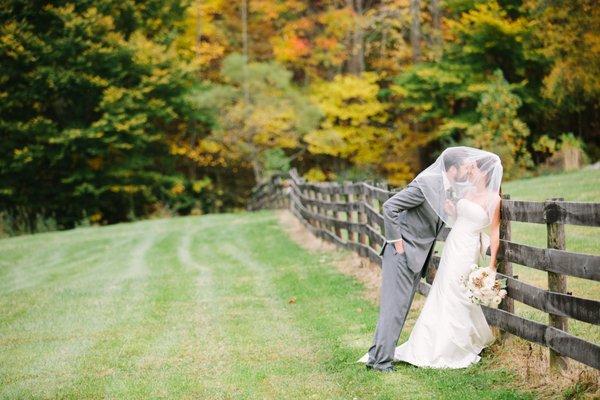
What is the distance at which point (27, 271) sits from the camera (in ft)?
51.9

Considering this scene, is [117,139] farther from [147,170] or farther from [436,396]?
[436,396]

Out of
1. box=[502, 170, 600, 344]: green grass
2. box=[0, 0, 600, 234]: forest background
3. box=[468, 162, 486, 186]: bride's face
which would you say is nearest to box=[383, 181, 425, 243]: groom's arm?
box=[468, 162, 486, 186]: bride's face

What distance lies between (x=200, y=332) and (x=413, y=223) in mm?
3471

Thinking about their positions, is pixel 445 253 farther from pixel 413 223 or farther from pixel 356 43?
pixel 356 43

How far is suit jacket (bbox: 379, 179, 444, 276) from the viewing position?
6539mm

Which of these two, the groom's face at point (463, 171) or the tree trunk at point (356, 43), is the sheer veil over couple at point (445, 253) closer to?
the groom's face at point (463, 171)

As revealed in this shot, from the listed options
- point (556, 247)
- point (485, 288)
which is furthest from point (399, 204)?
point (556, 247)

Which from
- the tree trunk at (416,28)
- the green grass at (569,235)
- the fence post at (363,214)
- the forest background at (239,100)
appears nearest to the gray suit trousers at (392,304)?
the green grass at (569,235)

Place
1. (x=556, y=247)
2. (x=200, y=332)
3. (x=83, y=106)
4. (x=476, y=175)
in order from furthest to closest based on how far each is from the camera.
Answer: (x=83, y=106), (x=200, y=332), (x=476, y=175), (x=556, y=247)

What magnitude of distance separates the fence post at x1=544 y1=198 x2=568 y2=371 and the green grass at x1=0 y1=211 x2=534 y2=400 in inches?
16.2

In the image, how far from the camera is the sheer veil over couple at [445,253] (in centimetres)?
648

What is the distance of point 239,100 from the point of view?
35812 mm

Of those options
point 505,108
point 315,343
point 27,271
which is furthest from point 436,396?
point 505,108

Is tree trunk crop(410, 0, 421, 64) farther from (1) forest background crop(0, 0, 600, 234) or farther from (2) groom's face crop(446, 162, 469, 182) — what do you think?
(2) groom's face crop(446, 162, 469, 182)
